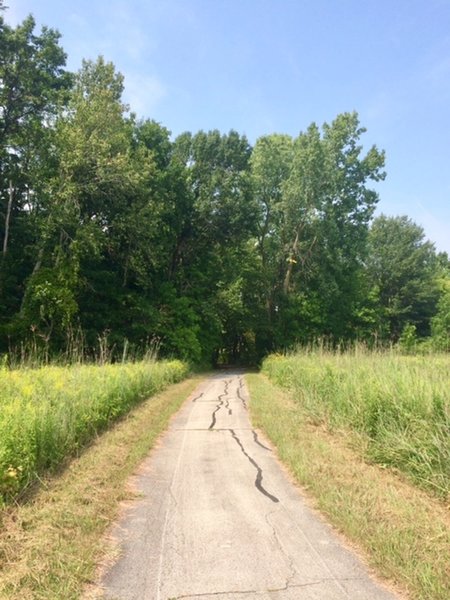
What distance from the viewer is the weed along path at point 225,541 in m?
3.53

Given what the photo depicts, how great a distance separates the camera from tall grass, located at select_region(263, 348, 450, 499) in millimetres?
5852

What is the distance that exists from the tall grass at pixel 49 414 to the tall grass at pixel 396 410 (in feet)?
14.1

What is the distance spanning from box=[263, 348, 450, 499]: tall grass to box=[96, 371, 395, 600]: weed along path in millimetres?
1572

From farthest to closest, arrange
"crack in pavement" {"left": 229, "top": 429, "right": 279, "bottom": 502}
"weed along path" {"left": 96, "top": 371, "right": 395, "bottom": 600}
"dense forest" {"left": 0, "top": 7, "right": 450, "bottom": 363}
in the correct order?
"dense forest" {"left": 0, "top": 7, "right": 450, "bottom": 363} → "crack in pavement" {"left": 229, "top": 429, "right": 279, "bottom": 502} → "weed along path" {"left": 96, "top": 371, "right": 395, "bottom": 600}

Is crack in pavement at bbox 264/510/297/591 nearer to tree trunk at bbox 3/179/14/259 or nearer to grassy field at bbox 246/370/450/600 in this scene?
grassy field at bbox 246/370/450/600

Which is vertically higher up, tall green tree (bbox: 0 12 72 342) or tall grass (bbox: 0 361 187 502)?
tall green tree (bbox: 0 12 72 342)

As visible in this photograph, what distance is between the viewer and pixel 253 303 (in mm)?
41938

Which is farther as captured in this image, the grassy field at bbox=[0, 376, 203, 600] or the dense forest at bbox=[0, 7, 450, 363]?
the dense forest at bbox=[0, 7, 450, 363]

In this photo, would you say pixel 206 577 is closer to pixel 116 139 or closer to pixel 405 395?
pixel 405 395

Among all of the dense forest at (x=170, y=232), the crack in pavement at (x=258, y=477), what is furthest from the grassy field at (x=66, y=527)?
the dense forest at (x=170, y=232)

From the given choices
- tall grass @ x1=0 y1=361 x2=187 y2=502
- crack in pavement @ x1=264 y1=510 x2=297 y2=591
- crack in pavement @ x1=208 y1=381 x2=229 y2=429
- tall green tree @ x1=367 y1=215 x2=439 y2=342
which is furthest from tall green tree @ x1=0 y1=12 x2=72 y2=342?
tall green tree @ x1=367 y1=215 x2=439 y2=342

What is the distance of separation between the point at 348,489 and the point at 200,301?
27.8 metres

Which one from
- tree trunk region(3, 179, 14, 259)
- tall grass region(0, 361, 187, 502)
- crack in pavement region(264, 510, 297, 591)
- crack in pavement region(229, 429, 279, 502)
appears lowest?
crack in pavement region(264, 510, 297, 591)

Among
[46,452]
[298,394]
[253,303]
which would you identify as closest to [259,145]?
[253,303]
